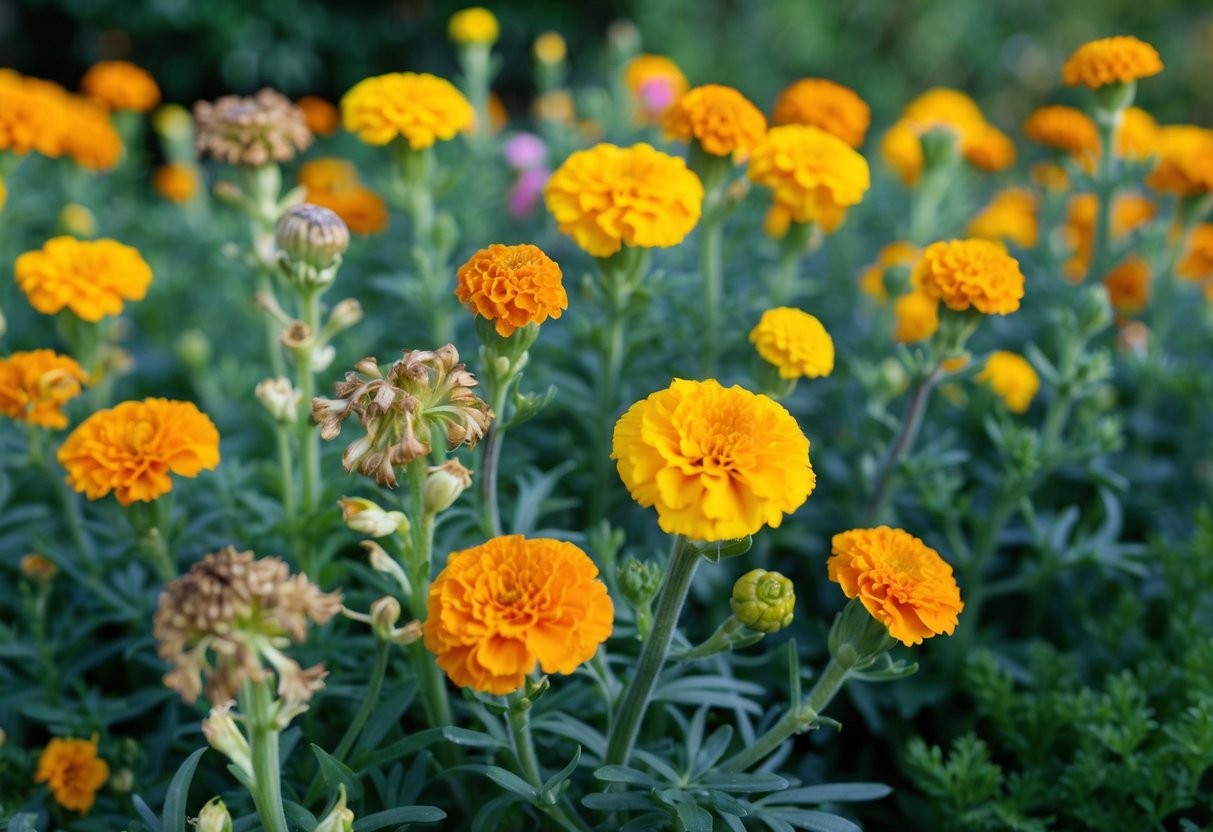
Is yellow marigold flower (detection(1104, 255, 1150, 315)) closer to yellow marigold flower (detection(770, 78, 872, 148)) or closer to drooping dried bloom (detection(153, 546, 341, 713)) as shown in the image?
yellow marigold flower (detection(770, 78, 872, 148))

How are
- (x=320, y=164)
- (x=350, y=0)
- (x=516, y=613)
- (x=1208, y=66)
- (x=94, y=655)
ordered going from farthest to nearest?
(x=1208, y=66) → (x=350, y=0) → (x=320, y=164) → (x=94, y=655) → (x=516, y=613)

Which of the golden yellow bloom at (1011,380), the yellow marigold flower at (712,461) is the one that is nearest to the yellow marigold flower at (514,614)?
the yellow marigold flower at (712,461)

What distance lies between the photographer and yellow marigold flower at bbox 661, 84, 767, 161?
2164 millimetres

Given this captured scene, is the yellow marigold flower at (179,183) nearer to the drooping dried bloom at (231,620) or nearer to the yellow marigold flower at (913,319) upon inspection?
the yellow marigold flower at (913,319)

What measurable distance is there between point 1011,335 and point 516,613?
2312mm

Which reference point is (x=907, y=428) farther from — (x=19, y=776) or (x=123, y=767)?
(x=19, y=776)

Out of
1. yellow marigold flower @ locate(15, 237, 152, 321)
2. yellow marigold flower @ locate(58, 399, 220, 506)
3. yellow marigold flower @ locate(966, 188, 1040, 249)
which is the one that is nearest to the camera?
yellow marigold flower @ locate(58, 399, 220, 506)

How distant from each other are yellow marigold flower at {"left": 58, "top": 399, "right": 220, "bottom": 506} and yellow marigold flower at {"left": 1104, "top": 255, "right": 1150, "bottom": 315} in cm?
262

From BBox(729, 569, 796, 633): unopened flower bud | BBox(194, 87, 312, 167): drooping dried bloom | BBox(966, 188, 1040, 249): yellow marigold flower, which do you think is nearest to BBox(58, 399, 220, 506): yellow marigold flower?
BBox(194, 87, 312, 167): drooping dried bloom

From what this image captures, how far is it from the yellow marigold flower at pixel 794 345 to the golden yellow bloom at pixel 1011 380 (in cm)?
89

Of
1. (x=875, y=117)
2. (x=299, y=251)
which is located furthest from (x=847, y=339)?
(x=875, y=117)

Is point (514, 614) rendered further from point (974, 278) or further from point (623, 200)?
point (974, 278)

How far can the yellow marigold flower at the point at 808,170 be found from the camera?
2154 mm

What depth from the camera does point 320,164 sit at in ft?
12.7
